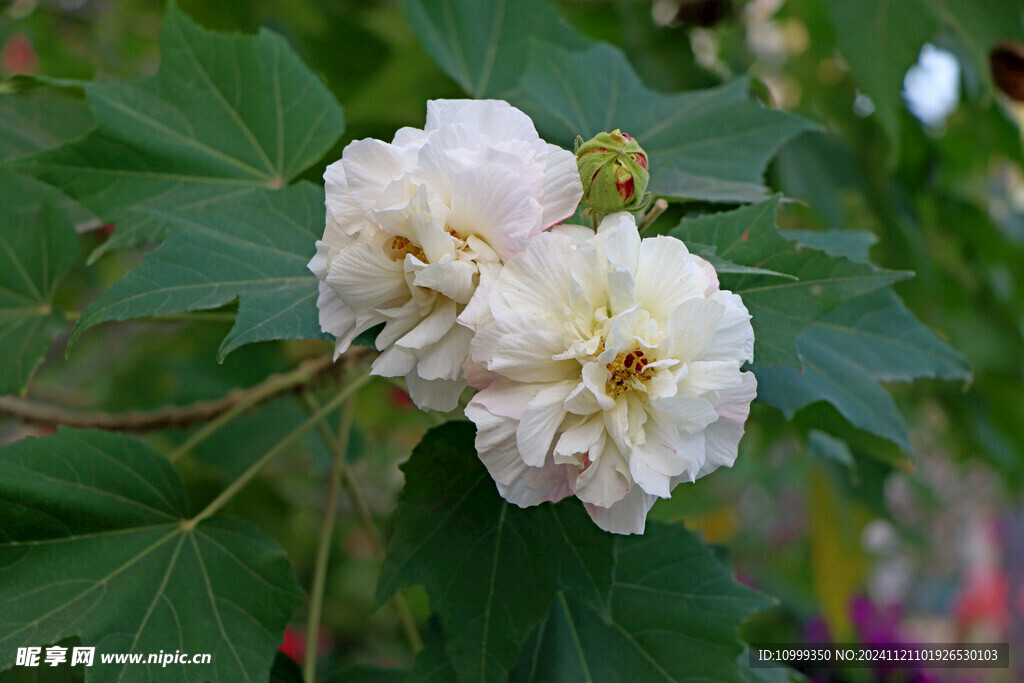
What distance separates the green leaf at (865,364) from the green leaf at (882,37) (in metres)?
0.30

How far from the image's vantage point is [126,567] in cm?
66

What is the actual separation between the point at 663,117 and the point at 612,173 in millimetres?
390

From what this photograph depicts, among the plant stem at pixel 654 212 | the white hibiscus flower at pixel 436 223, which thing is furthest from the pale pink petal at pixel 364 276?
the plant stem at pixel 654 212

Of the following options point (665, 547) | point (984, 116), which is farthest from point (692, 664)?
point (984, 116)

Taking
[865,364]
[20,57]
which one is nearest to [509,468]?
[865,364]

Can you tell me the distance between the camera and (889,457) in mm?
805

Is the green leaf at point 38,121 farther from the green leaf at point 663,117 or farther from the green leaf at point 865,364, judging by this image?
the green leaf at point 865,364

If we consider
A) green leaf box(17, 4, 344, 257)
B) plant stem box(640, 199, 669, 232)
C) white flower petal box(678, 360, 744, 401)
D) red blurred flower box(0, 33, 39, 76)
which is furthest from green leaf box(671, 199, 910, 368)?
red blurred flower box(0, 33, 39, 76)

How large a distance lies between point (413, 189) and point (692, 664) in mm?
462

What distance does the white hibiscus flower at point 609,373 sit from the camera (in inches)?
17.8

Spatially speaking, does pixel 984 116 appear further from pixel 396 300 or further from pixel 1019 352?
pixel 396 300

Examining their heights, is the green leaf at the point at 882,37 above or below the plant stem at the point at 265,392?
above

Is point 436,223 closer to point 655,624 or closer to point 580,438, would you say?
point 580,438

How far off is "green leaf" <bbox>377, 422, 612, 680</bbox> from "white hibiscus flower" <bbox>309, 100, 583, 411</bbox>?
0.38 ft
